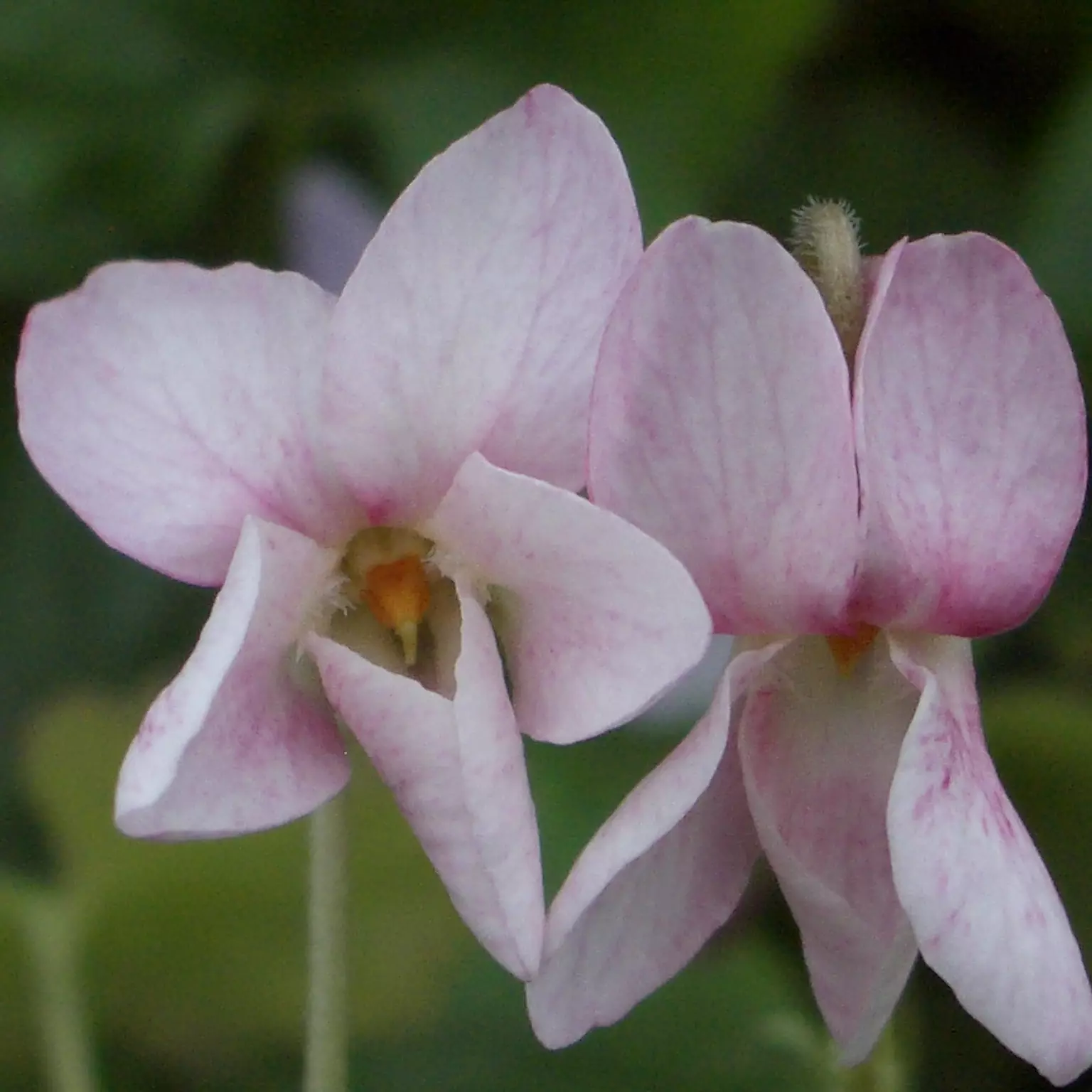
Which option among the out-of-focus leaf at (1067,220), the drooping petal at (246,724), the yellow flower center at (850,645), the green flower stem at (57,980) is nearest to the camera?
the drooping petal at (246,724)

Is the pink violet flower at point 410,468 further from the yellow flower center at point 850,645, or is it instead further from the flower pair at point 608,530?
the yellow flower center at point 850,645

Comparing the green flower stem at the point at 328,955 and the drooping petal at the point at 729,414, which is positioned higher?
the drooping petal at the point at 729,414

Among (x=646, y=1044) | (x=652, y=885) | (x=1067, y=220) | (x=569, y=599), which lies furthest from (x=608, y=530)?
(x=1067, y=220)

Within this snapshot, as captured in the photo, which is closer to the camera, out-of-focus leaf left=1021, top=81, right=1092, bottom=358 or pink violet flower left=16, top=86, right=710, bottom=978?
pink violet flower left=16, top=86, right=710, bottom=978

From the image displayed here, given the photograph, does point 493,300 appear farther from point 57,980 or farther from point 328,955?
point 57,980

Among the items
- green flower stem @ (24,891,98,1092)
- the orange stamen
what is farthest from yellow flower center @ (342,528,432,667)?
green flower stem @ (24,891,98,1092)

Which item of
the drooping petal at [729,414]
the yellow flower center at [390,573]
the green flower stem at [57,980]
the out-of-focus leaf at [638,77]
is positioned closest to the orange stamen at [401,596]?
the yellow flower center at [390,573]

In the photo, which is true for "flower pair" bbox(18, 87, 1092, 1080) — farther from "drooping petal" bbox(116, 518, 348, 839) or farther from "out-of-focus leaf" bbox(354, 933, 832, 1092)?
"out-of-focus leaf" bbox(354, 933, 832, 1092)
